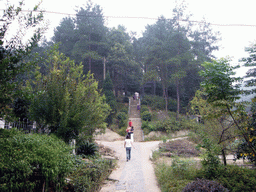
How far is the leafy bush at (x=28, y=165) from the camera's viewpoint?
10.2 ft

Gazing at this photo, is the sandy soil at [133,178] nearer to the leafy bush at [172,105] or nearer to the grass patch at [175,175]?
the grass patch at [175,175]

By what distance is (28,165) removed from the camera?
3336 mm

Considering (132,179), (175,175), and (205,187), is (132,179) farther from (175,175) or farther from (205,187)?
(205,187)

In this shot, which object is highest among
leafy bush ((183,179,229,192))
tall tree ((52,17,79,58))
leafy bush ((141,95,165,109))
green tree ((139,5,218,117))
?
tall tree ((52,17,79,58))

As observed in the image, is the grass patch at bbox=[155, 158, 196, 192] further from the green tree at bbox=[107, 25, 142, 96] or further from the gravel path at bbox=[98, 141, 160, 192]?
the green tree at bbox=[107, 25, 142, 96]

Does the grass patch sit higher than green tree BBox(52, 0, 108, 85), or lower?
lower

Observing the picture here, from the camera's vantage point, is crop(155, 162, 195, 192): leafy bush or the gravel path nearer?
crop(155, 162, 195, 192): leafy bush

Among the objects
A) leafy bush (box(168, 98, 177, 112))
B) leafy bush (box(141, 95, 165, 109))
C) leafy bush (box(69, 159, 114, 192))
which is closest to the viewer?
leafy bush (box(69, 159, 114, 192))

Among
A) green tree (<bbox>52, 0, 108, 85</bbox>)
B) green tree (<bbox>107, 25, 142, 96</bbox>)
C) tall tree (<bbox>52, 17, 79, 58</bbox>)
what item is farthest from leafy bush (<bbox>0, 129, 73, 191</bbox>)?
tall tree (<bbox>52, 17, 79, 58</bbox>)

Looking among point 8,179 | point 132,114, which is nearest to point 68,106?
point 8,179

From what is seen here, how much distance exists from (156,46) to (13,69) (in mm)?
24217

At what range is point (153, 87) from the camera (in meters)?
37.7

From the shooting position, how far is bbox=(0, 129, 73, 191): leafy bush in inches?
122

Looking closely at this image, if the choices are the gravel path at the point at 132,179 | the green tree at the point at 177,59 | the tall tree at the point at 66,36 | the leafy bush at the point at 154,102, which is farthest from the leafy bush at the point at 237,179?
the tall tree at the point at 66,36
